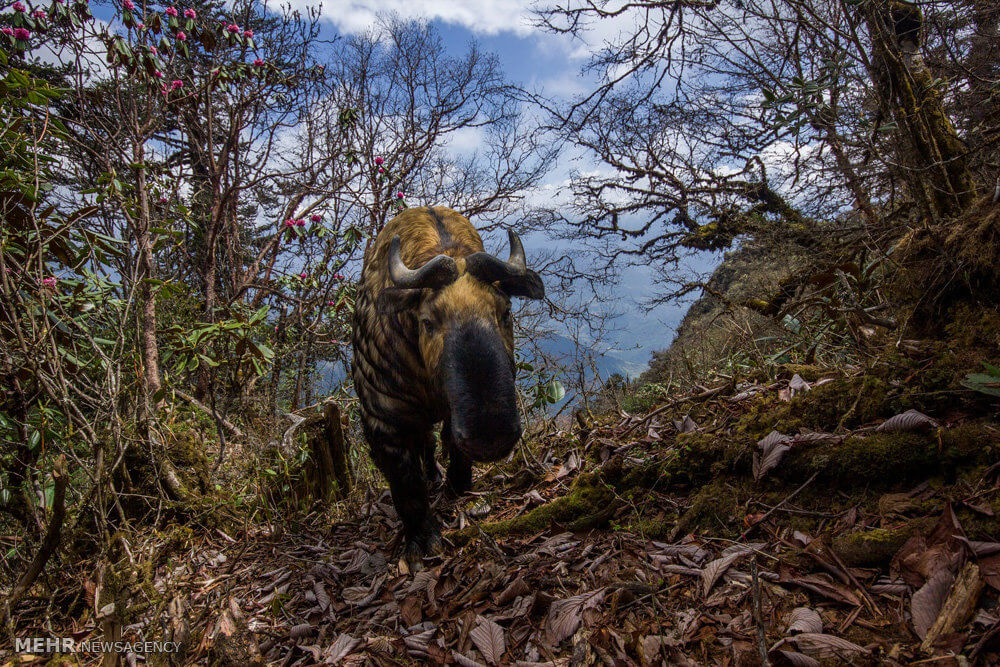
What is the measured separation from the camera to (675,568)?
2.19 meters

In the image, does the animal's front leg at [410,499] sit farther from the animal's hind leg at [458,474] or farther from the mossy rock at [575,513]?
the animal's hind leg at [458,474]

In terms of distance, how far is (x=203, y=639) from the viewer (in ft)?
8.09

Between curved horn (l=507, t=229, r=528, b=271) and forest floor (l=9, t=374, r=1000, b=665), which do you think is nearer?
forest floor (l=9, t=374, r=1000, b=665)

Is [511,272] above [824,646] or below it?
above

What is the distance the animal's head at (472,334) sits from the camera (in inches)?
97.9

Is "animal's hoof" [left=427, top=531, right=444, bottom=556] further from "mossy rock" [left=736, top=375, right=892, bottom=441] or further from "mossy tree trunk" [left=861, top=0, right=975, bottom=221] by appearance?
"mossy tree trunk" [left=861, top=0, right=975, bottom=221]

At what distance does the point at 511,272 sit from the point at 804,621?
2167 mm

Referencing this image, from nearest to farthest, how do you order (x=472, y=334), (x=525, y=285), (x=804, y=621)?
(x=804, y=621), (x=472, y=334), (x=525, y=285)

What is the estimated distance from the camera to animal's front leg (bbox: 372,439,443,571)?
3342 mm

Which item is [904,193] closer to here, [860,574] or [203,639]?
[860,574]

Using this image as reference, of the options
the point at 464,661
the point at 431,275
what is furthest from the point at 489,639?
the point at 431,275

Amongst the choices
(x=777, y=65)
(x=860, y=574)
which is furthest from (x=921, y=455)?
(x=777, y=65)

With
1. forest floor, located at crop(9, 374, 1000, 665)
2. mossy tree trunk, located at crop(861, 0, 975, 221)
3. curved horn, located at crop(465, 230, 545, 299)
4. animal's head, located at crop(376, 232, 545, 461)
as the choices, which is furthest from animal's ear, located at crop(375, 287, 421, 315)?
mossy tree trunk, located at crop(861, 0, 975, 221)

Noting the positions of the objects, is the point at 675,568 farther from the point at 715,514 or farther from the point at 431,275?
the point at 431,275
